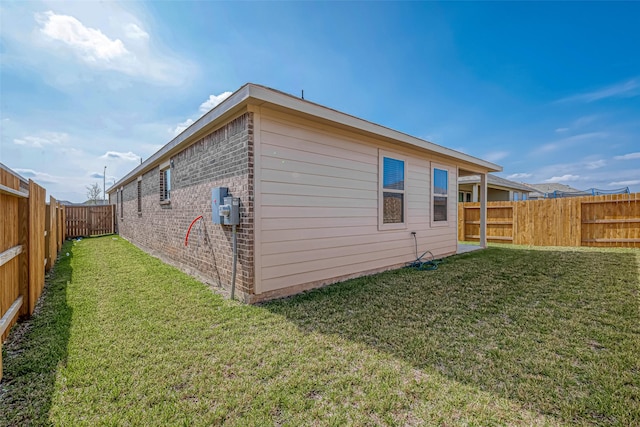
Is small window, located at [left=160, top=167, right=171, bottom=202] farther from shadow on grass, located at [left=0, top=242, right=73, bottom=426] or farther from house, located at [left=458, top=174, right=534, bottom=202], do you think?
house, located at [left=458, top=174, right=534, bottom=202]

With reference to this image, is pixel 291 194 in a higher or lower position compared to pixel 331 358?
higher

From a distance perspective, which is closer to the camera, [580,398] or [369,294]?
[580,398]

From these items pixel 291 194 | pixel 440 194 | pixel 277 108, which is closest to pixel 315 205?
pixel 291 194

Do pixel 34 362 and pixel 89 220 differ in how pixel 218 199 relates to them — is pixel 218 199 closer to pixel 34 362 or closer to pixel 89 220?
pixel 34 362

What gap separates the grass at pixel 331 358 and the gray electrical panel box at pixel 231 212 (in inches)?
44.3

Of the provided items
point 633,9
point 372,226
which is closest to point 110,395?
point 372,226

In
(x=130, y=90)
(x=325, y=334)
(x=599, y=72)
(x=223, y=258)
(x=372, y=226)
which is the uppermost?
(x=599, y=72)

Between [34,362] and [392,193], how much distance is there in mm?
5535

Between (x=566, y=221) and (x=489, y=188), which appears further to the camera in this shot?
(x=489, y=188)

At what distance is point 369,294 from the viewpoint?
13.4 ft

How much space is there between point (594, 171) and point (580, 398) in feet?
98.6

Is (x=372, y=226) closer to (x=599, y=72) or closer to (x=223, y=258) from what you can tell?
(x=223, y=258)

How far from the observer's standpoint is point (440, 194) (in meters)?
7.31

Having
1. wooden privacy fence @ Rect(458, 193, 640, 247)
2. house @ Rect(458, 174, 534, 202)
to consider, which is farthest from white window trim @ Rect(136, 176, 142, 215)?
house @ Rect(458, 174, 534, 202)
